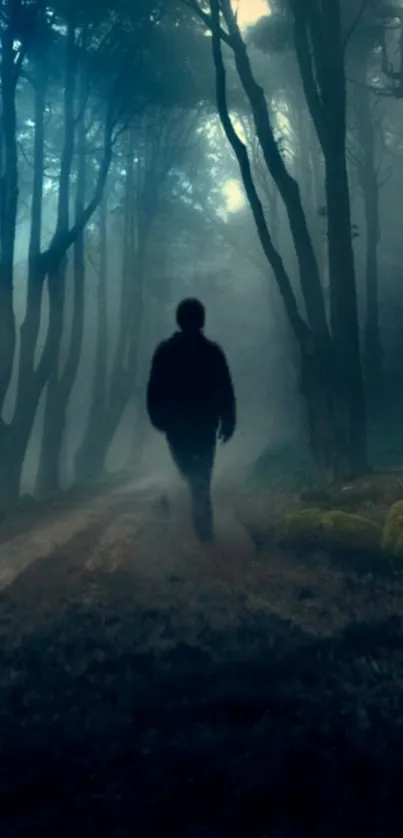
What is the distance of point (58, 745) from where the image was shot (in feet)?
10.00

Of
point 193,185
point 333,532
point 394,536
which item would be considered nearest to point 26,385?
point 333,532

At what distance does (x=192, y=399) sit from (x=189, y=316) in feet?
2.17

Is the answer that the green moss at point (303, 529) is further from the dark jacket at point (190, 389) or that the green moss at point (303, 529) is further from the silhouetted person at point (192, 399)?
the dark jacket at point (190, 389)

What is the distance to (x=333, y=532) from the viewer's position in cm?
717

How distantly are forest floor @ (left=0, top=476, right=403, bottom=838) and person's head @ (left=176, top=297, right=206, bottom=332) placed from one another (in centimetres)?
197

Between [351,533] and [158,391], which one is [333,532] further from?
[158,391]

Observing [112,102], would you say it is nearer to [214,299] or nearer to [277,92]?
[277,92]

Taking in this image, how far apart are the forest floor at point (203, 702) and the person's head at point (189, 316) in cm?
197

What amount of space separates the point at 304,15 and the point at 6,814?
40.2ft

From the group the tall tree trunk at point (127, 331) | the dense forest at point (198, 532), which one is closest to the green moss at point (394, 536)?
the dense forest at point (198, 532)

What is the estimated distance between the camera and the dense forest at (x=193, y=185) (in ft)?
40.3

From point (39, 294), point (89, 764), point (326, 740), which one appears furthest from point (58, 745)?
point (39, 294)

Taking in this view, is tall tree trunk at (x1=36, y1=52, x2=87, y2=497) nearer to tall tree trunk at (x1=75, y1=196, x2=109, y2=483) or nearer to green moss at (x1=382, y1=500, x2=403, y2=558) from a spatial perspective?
tall tree trunk at (x1=75, y1=196, x2=109, y2=483)

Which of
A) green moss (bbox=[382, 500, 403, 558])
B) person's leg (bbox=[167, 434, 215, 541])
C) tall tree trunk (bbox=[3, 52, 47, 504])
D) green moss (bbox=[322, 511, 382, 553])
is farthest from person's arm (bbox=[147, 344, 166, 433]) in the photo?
tall tree trunk (bbox=[3, 52, 47, 504])
